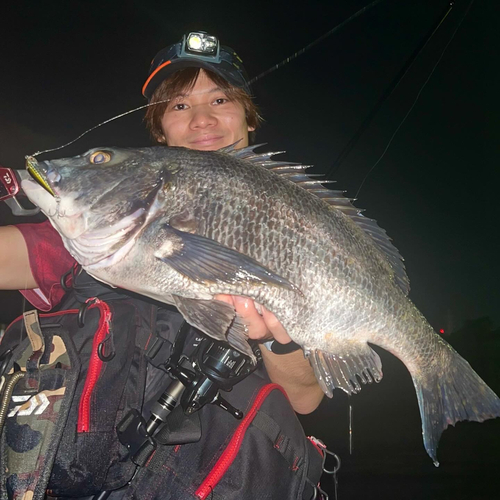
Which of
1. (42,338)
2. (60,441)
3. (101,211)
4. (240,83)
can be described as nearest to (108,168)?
(101,211)

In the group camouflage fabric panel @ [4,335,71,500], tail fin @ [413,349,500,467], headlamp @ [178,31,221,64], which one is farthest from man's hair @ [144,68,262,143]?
tail fin @ [413,349,500,467]

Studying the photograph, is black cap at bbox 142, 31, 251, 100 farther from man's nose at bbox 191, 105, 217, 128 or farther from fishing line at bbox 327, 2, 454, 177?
fishing line at bbox 327, 2, 454, 177

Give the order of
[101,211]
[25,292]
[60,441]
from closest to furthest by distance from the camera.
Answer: [60,441], [101,211], [25,292]

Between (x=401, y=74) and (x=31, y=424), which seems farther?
(x=401, y=74)

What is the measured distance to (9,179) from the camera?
1716 millimetres

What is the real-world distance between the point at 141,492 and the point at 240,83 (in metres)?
2.93

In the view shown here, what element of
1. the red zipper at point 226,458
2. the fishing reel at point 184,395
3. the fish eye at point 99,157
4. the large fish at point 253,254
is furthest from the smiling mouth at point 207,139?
the red zipper at point 226,458

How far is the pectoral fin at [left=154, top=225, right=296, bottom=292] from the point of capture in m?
1.73

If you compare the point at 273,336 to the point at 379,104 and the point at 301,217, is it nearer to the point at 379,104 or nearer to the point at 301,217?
the point at 301,217

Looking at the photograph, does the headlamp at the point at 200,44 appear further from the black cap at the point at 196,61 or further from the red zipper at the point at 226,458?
the red zipper at the point at 226,458

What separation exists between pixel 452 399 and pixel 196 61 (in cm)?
307

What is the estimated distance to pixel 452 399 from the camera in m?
2.10

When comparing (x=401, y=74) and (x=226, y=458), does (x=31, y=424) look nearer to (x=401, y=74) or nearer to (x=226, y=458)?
(x=226, y=458)

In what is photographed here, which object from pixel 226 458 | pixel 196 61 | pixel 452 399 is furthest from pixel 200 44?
pixel 452 399
